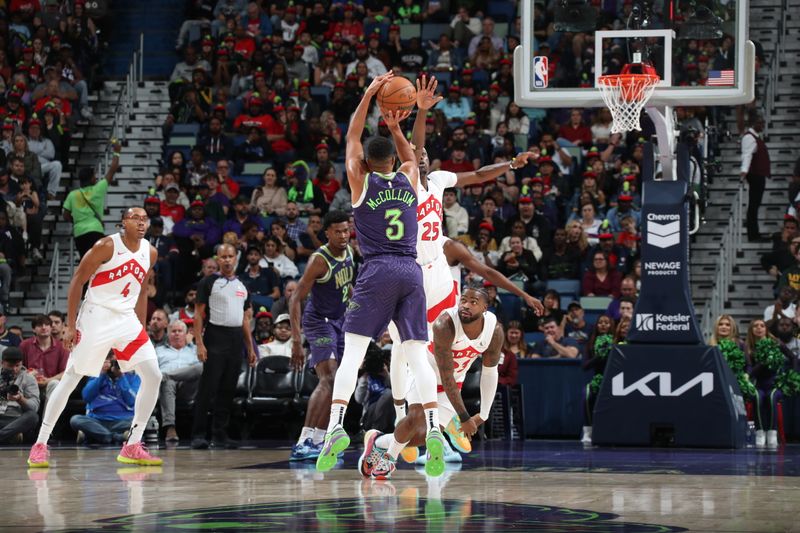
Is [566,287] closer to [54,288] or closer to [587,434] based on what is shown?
[587,434]

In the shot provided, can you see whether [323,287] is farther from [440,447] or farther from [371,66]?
[371,66]

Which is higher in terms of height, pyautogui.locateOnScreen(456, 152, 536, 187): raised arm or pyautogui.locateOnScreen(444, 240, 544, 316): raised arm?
pyautogui.locateOnScreen(456, 152, 536, 187): raised arm

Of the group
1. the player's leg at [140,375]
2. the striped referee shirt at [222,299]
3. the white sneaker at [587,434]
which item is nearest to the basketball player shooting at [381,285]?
the player's leg at [140,375]

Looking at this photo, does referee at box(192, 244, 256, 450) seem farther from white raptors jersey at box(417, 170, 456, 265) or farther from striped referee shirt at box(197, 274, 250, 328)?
white raptors jersey at box(417, 170, 456, 265)

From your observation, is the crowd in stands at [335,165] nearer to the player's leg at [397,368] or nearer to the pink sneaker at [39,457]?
the pink sneaker at [39,457]

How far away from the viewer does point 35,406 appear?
14.5m

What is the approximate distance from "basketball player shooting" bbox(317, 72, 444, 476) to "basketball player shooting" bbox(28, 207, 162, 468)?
2509mm

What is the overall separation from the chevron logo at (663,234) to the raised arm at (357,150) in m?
5.42

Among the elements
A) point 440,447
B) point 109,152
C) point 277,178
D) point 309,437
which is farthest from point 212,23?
point 440,447

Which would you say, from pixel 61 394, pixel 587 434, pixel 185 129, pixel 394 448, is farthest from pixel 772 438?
pixel 185 129

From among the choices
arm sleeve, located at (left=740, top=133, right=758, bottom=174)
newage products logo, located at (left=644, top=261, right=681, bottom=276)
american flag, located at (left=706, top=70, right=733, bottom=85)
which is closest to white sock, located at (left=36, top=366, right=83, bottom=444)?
newage products logo, located at (left=644, top=261, right=681, bottom=276)

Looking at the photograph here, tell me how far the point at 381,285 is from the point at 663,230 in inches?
225

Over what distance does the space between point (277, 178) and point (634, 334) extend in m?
8.25

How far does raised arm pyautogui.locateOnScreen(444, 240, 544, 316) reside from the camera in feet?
32.7
